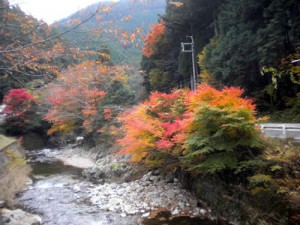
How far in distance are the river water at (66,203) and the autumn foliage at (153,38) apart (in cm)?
1666

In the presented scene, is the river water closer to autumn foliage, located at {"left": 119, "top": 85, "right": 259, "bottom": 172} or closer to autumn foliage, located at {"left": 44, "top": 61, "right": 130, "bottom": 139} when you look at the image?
autumn foliage, located at {"left": 119, "top": 85, "right": 259, "bottom": 172}

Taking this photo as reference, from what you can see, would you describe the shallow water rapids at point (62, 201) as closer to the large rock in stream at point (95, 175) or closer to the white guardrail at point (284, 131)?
the large rock in stream at point (95, 175)

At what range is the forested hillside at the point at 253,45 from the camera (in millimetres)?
13789

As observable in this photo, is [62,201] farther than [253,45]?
No

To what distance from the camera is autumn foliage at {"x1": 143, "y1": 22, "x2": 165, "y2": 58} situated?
29.0 metres

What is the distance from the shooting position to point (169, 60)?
2870 cm

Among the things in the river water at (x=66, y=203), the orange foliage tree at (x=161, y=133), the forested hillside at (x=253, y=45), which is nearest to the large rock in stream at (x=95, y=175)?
the river water at (x=66, y=203)

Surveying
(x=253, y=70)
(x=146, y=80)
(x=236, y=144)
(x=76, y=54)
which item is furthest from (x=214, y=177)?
(x=146, y=80)

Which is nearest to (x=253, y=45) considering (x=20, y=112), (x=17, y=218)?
(x=17, y=218)

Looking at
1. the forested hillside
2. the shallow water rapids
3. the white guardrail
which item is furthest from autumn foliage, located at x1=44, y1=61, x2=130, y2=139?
the white guardrail

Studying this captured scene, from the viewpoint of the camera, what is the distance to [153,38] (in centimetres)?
2970

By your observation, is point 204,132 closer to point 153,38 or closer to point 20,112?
point 153,38

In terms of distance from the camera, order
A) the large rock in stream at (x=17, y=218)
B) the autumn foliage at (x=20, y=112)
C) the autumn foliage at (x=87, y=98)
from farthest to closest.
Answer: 1. the autumn foliage at (x=20, y=112)
2. the autumn foliage at (x=87, y=98)
3. the large rock in stream at (x=17, y=218)

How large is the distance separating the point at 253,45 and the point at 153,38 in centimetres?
1636
